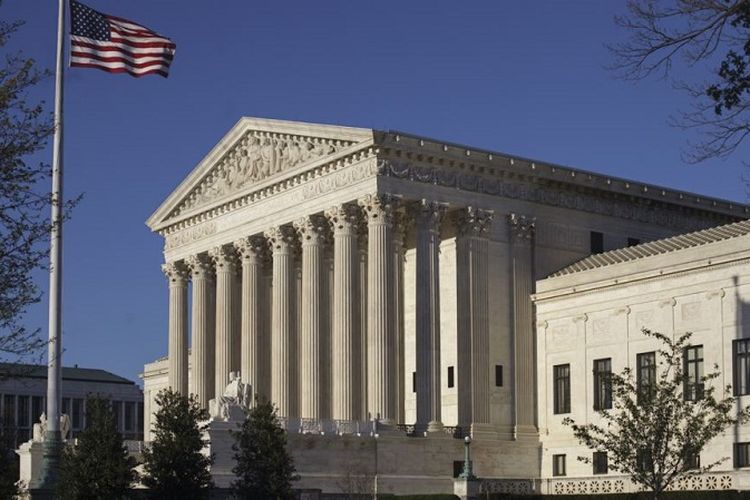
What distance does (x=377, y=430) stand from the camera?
2576 inches

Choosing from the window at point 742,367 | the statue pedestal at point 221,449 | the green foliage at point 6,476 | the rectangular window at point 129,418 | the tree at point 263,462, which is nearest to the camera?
the green foliage at point 6,476

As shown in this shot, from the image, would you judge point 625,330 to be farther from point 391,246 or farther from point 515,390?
point 391,246

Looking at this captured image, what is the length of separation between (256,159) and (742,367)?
99.2 ft

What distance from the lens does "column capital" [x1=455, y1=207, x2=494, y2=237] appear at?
70.1m

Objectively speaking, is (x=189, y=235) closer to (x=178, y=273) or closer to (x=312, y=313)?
(x=178, y=273)

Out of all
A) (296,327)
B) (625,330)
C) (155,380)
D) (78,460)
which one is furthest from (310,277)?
(155,380)

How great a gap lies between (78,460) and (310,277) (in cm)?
→ 2220

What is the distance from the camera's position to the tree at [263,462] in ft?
172

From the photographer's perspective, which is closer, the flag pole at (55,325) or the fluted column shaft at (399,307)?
the flag pole at (55,325)

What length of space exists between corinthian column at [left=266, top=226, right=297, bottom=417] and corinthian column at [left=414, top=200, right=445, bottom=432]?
31.1 feet

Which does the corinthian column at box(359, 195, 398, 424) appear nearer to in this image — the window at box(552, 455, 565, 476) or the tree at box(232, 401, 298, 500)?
the window at box(552, 455, 565, 476)

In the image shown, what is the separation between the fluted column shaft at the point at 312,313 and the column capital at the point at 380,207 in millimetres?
4939

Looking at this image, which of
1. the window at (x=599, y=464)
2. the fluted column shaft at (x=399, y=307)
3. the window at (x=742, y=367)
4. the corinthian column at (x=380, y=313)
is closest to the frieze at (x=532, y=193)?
→ the corinthian column at (x=380, y=313)

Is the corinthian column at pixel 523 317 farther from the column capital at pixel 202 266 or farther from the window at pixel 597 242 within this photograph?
the column capital at pixel 202 266
